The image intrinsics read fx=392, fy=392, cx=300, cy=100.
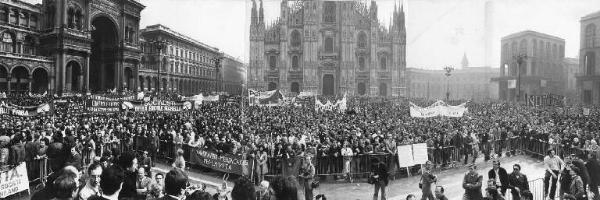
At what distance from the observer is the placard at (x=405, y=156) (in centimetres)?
1295

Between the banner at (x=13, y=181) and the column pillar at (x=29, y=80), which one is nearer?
the banner at (x=13, y=181)

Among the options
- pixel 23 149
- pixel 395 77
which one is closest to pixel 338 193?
pixel 23 149

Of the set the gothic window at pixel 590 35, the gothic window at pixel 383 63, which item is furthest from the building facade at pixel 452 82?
the gothic window at pixel 590 35

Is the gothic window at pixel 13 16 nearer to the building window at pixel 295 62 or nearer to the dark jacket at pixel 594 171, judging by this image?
the building window at pixel 295 62

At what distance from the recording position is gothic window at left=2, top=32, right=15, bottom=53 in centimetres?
3569

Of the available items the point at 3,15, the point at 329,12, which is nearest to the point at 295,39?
the point at 329,12

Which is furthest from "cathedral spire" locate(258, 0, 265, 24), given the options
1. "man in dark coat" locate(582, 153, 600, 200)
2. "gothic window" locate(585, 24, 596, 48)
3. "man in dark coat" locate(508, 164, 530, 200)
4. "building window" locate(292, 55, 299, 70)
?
"man in dark coat" locate(508, 164, 530, 200)

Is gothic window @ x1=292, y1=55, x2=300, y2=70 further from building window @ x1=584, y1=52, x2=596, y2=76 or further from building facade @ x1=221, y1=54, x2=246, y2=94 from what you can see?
building window @ x1=584, y1=52, x2=596, y2=76

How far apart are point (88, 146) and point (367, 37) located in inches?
2229

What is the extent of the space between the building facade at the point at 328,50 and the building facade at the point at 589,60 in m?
23.8

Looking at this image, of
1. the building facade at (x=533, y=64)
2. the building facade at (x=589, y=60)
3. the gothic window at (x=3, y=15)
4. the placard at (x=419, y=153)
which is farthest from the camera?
the building facade at (x=533, y=64)

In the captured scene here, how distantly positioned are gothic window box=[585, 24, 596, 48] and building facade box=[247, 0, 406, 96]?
24.4 m

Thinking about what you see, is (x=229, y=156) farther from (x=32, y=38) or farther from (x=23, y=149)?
(x=32, y=38)

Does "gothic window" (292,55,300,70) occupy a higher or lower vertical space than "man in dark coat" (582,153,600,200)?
higher
